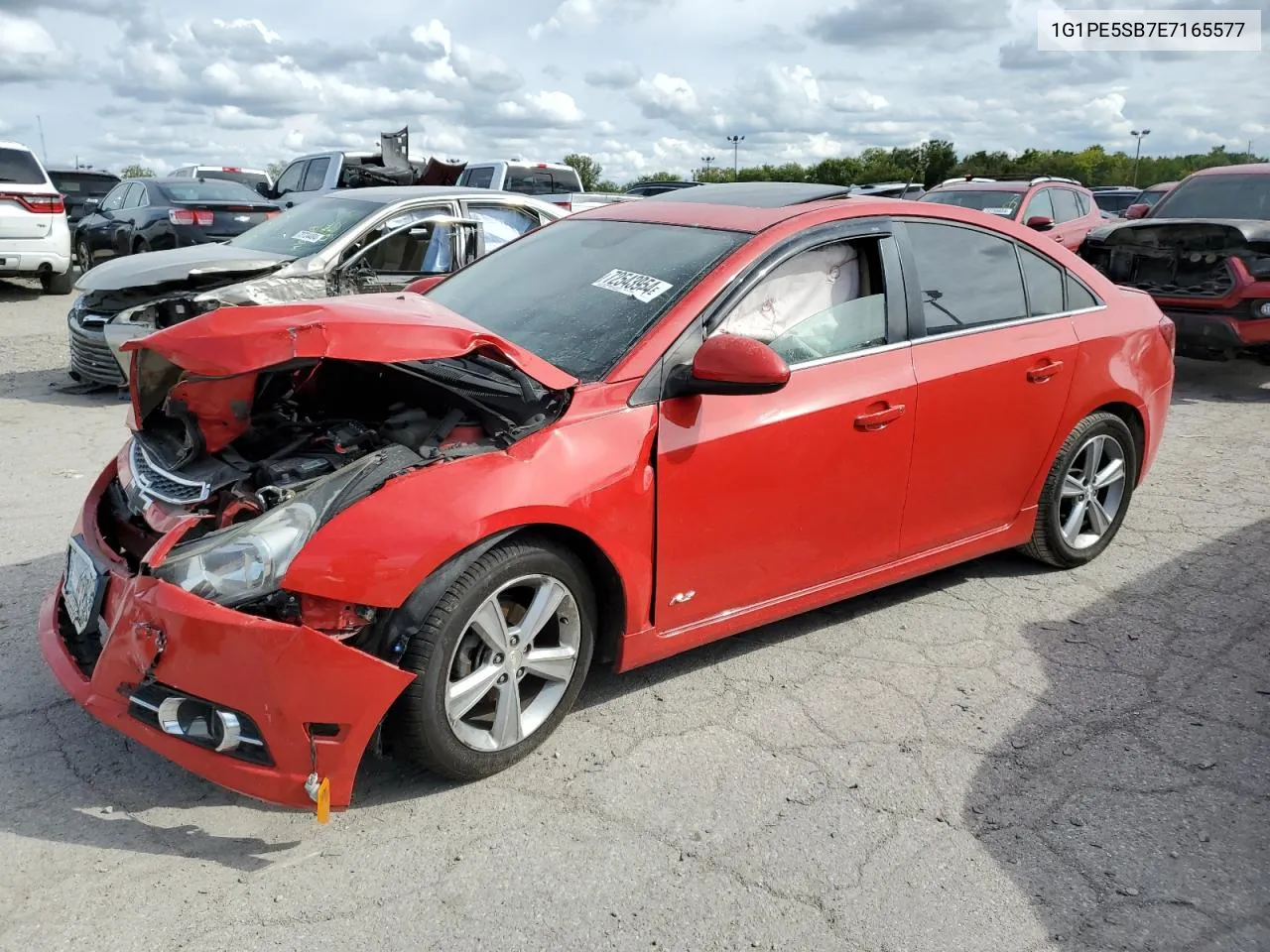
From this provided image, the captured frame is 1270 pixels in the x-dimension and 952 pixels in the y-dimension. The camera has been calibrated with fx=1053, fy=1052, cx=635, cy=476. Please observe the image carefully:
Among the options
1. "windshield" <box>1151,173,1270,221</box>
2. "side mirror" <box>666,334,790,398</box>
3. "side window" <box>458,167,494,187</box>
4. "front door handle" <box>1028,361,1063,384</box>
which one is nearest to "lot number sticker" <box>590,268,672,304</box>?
"side mirror" <box>666,334,790,398</box>

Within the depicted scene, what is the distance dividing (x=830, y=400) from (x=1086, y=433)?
1621 mm

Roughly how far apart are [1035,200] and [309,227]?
9.01m

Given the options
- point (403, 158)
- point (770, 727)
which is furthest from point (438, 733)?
point (403, 158)

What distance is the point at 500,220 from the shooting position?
27.0 ft

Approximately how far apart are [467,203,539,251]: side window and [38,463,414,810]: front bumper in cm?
571

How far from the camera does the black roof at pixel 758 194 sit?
402 centimetres

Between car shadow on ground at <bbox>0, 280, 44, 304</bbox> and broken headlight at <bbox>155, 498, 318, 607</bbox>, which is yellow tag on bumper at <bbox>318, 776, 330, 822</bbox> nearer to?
broken headlight at <bbox>155, 498, 318, 607</bbox>

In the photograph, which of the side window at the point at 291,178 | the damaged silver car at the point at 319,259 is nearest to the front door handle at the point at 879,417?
the damaged silver car at the point at 319,259

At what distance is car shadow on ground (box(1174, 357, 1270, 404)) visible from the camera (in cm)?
885

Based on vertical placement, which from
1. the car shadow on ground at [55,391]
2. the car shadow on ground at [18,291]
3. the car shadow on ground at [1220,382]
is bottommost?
the car shadow on ground at [1220,382]

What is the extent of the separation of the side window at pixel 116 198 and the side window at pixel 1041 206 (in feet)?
38.5

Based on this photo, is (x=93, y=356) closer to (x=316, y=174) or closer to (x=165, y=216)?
(x=165, y=216)

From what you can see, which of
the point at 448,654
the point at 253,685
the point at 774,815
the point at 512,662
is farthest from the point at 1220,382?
the point at 253,685

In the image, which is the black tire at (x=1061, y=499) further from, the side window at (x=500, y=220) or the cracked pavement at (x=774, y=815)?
the side window at (x=500, y=220)
